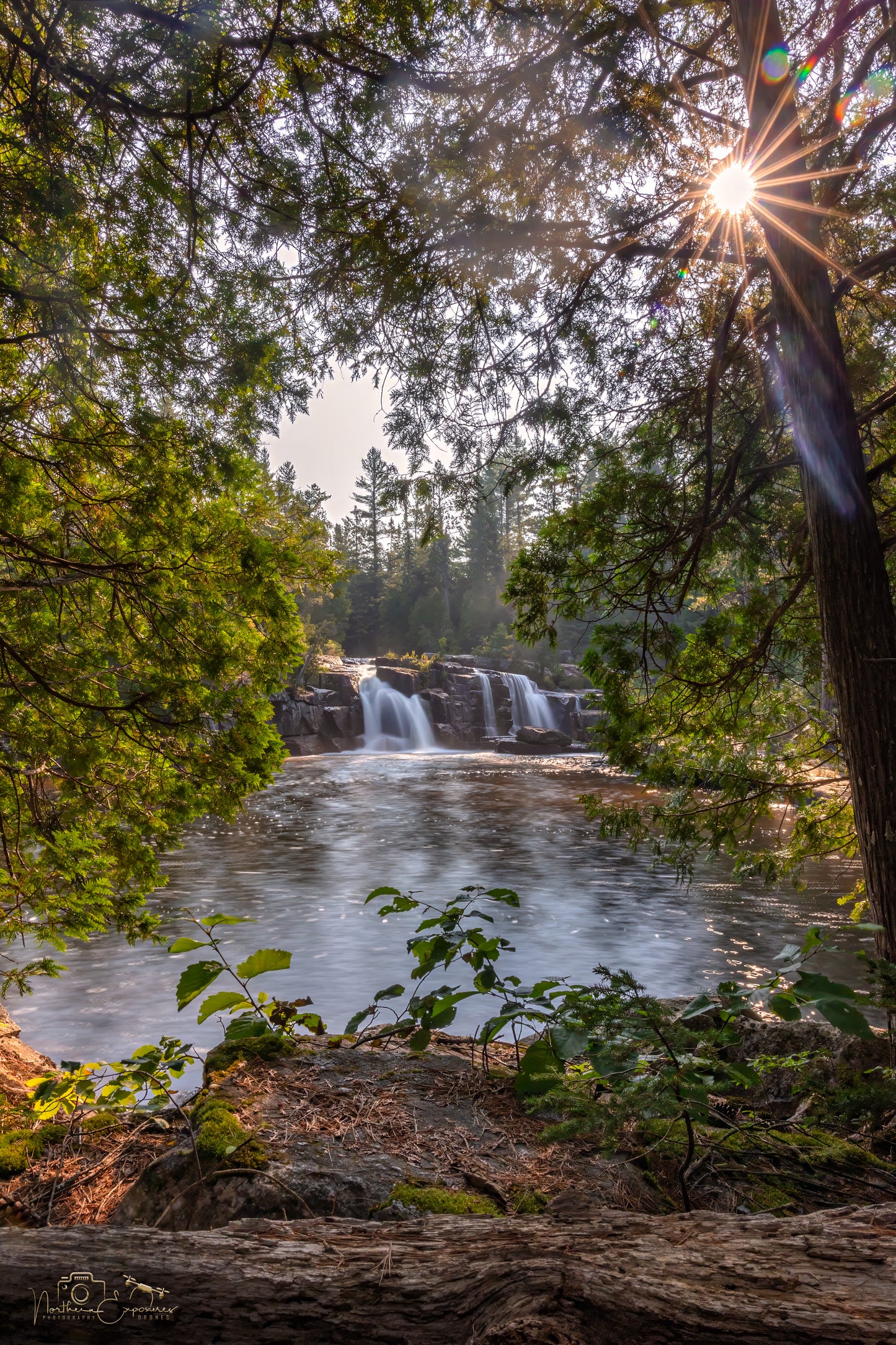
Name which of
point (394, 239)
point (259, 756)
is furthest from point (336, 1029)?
point (394, 239)

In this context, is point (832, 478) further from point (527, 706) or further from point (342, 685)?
point (527, 706)

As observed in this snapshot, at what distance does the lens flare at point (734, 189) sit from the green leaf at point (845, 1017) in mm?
3450

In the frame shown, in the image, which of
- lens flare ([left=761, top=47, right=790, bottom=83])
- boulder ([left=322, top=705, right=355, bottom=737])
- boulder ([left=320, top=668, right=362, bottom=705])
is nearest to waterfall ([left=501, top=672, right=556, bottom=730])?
boulder ([left=320, top=668, right=362, bottom=705])

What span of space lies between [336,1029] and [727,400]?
530 cm

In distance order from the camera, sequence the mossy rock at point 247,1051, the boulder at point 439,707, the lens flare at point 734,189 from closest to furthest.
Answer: the mossy rock at point 247,1051 → the lens flare at point 734,189 → the boulder at point 439,707

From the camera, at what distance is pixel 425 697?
30781mm

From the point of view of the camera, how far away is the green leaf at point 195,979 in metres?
1.86

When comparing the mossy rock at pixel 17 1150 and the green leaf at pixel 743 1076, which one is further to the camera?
the mossy rock at pixel 17 1150

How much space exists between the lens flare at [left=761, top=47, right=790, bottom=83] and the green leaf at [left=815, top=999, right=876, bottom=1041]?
12.4ft

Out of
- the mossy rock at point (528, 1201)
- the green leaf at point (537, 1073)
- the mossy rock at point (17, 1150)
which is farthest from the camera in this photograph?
the mossy rock at point (17, 1150)

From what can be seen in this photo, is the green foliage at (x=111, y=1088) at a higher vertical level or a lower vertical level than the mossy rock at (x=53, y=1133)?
higher

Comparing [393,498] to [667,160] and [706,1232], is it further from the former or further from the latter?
[706,1232]

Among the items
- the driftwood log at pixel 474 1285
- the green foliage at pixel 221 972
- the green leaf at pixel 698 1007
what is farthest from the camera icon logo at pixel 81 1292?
the green leaf at pixel 698 1007

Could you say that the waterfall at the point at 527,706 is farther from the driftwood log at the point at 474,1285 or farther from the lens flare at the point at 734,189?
the driftwood log at the point at 474,1285
